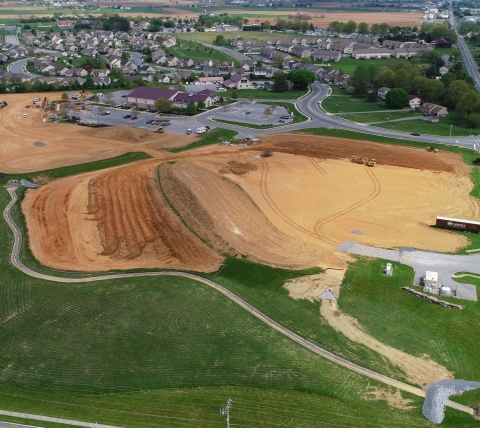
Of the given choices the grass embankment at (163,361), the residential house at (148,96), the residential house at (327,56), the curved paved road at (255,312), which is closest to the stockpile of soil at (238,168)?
the curved paved road at (255,312)

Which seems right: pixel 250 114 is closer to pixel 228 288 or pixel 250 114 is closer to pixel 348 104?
pixel 348 104

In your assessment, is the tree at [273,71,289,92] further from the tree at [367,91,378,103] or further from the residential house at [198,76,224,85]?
the tree at [367,91,378,103]

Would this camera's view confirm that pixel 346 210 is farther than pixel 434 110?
No

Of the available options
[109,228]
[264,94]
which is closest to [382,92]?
[264,94]

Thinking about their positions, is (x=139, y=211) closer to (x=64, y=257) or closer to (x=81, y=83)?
(x=64, y=257)

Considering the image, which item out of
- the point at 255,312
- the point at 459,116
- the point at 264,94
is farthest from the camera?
the point at 264,94
